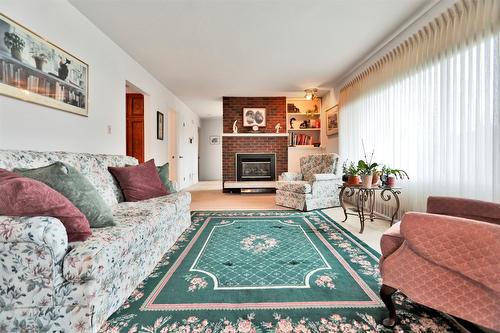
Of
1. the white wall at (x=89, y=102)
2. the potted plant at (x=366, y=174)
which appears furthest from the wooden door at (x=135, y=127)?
the potted plant at (x=366, y=174)

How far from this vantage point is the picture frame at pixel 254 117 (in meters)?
6.18

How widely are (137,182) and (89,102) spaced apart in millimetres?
1230

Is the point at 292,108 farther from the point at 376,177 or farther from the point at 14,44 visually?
the point at 14,44

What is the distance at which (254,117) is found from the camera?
6.20 metres

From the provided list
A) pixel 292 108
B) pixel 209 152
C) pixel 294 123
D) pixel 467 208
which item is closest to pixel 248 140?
pixel 294 123

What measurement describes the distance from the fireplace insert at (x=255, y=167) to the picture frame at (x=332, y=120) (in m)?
1.53

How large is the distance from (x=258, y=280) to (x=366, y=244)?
51.3 inches

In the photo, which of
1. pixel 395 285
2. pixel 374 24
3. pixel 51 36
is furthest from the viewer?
pixel 374 24

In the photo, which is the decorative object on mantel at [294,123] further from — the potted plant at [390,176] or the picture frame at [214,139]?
the picture frame at [214,139]

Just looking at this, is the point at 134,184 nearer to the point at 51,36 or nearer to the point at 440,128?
the point at 51,36

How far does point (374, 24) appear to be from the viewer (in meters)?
2.84

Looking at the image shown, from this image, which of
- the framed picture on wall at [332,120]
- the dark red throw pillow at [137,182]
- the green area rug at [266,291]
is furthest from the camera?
the framed picture on wall at [332,120]

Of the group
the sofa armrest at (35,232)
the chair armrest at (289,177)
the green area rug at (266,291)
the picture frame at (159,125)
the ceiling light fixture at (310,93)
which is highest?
the ceiling light fixture at (310,93)

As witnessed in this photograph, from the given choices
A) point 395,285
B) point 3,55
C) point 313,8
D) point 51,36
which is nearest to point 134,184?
point 3,55
